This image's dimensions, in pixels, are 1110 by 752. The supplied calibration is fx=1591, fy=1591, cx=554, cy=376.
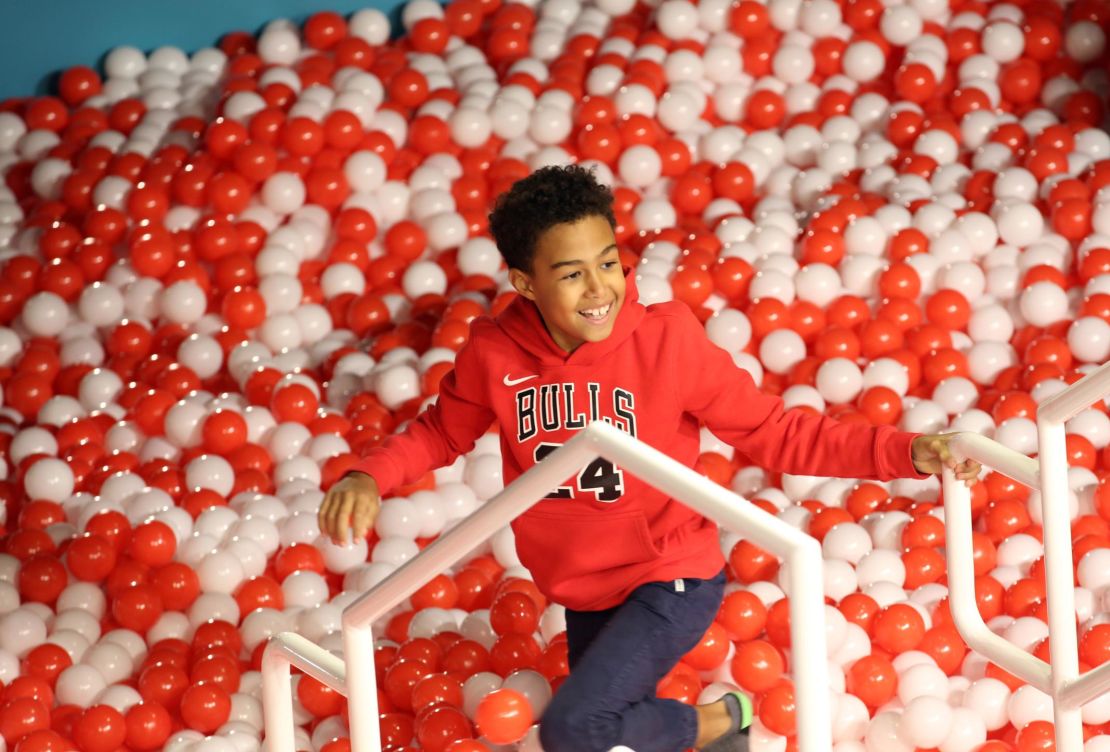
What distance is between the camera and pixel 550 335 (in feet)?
6.99

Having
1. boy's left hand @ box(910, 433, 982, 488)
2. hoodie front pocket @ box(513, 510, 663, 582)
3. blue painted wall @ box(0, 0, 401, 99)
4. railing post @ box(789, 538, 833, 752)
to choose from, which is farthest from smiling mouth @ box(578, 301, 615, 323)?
blue painted wall @ box(0, 0, 401, 99)

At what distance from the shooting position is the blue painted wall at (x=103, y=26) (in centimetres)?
401

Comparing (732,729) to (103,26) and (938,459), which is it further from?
(103,26)

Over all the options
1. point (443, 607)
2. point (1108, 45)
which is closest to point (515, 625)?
point (443, 607)

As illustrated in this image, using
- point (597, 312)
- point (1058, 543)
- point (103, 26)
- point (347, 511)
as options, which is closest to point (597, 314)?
point (597, 312)

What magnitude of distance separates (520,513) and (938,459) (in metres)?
0.62

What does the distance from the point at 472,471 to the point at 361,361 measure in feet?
1.36

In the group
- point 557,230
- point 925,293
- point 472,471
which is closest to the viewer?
point 557,230

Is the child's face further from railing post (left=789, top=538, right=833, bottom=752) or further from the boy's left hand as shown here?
railing post (left=789, top=538, right=833, bottom=752)

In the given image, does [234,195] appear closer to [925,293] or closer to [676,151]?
[676,151]

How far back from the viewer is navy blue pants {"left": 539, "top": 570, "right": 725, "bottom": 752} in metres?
1.98

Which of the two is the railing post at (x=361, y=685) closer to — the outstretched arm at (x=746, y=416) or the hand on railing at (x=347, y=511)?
the hand on railing at (x=347, y=511)

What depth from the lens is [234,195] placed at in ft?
Result: 11.6

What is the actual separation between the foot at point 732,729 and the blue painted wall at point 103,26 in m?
2.44
